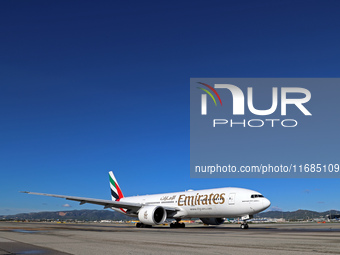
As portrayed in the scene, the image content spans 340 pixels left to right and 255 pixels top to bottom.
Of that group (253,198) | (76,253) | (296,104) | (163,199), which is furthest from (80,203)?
(76,253)

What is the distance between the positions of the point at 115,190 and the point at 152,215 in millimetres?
19624

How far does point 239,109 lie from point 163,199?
15.8m

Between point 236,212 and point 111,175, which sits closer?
point 236,212

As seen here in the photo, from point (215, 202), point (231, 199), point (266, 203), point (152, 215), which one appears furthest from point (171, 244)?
Answer: point (152, 215)

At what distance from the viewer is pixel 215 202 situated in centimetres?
3538

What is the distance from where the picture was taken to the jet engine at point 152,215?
118 ft

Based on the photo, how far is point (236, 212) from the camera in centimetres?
3359

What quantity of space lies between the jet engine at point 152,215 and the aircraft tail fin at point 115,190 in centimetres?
1610

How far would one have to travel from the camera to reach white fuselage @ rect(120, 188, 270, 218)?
1287 inches

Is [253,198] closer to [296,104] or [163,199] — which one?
[296,104]

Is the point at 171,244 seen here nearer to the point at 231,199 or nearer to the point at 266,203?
the point at 266,203

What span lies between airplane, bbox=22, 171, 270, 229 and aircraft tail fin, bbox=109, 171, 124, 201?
356 inches

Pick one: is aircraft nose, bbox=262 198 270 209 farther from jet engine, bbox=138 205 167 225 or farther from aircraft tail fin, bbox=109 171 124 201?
aircraft tail fin, bbox=109 171 124 201
